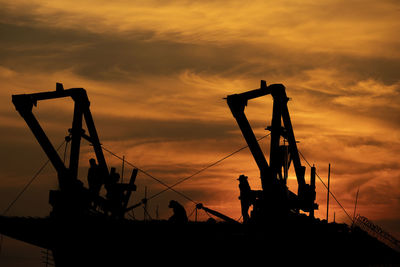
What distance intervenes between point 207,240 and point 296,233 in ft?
14.1

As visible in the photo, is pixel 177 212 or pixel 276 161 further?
pixel 276 161

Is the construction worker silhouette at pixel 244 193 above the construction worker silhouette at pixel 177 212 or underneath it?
above

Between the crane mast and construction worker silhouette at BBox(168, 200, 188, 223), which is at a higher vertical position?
the crane mast

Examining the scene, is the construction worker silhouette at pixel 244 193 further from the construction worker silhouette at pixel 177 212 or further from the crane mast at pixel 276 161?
the construction worker silhouette at pixel 177 212

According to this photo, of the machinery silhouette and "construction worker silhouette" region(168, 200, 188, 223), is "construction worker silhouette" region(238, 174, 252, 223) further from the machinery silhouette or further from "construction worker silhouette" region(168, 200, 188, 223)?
"construction worker silhouette" region(168, 200, 188, 223)

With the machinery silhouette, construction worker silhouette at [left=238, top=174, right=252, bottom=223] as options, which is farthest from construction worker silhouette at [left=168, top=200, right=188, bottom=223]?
construction worker silhouette at [left=238, top=174, right=252, bottom=223]

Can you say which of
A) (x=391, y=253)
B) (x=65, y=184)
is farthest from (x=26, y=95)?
(x=391, y=253)

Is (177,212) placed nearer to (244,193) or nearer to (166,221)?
(166,221)

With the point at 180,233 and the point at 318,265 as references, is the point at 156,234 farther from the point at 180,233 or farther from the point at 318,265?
the point at 318,265

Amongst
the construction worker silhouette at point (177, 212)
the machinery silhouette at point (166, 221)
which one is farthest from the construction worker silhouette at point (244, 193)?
the construction worker silhouette at point (177, 212)

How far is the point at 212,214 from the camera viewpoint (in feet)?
108

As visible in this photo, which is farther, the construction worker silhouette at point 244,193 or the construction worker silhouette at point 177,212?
the construction worker silhouette at point 244,193

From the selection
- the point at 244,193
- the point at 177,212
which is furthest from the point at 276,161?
the point at 177,212

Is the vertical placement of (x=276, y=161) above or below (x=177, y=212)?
above
